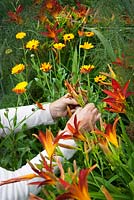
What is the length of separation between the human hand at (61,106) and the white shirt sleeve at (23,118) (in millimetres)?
27

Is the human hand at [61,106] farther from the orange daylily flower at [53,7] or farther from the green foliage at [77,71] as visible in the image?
the orange daylily flower at [53,7]

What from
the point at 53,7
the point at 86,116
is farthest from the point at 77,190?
the point at 53,7

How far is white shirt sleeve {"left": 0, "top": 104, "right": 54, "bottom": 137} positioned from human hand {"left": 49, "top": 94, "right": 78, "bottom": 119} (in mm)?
Answer: 27

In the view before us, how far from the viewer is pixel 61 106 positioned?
179 cm

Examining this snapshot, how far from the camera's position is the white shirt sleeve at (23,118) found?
6.16ft

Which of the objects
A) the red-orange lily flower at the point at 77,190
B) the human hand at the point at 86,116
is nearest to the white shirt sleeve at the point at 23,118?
the human hand at the point at 86,116

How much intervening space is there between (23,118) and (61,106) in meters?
0.19

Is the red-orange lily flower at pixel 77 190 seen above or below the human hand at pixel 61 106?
above

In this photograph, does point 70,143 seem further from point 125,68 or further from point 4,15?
point 4,15

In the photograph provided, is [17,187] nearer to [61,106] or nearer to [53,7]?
[61,106]

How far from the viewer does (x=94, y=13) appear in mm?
2705

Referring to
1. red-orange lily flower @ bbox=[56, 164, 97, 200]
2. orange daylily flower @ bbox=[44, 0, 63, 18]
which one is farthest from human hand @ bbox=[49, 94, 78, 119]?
orange daylily flower @ bbox=[44, 0, 63, 18]

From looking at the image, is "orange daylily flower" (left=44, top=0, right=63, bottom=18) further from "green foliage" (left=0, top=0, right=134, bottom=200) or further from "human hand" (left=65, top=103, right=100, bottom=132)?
"human hand" (left=65, top=103, right=100, bottom=132)

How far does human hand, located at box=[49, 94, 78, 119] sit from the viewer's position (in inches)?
67.8
